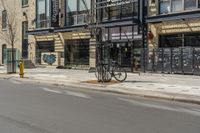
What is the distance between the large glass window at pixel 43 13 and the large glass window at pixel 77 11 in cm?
340

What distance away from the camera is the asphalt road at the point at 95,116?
10609 mm

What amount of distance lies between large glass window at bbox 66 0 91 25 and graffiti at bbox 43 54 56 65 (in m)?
3.65

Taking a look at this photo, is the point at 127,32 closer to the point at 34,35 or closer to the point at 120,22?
the point at 120,22

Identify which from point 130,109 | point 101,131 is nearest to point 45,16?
point 130,109

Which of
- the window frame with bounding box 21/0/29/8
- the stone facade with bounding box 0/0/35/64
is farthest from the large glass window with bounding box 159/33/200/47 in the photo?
the window frame with bounding box 21/0/29/8

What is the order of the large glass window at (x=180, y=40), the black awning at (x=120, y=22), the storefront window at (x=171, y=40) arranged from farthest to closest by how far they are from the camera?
the black awning at (x=120, y=22), the storefront window at (x=171, y=40), the large glass window at (x=180, y=40)

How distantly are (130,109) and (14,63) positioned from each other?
2274cm

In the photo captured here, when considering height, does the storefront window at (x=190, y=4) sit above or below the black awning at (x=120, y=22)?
above

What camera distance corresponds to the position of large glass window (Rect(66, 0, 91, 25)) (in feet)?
135

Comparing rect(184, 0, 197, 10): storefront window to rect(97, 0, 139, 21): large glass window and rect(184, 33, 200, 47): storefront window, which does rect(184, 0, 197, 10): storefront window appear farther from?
rect(97, 0, 139, 21): large glass window

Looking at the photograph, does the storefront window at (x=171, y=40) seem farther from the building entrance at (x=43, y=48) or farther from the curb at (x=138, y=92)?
the building entrance at (x=43, y=48)

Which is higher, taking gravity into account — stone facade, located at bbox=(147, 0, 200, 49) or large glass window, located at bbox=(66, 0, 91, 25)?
large glass window, located at bbox=(66, 0, 91, 25)

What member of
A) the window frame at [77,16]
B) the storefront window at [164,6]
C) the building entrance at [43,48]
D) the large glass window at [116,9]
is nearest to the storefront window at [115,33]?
the large glass window at [116,9]

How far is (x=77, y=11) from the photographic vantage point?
42375mm
